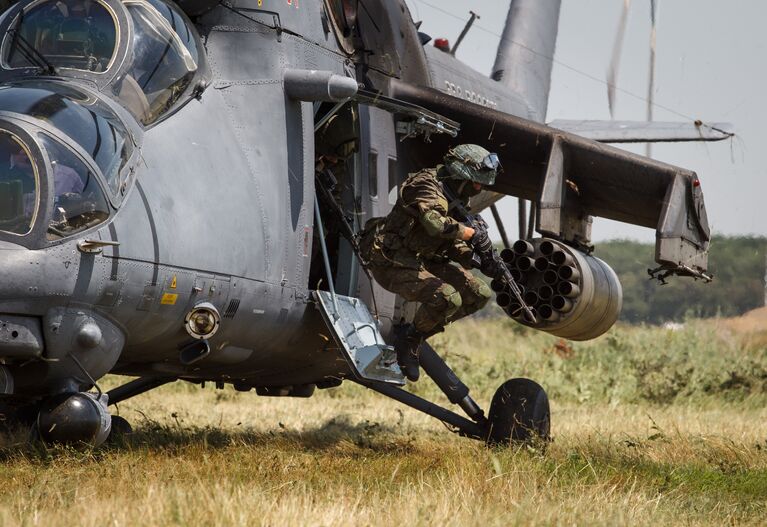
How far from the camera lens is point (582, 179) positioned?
10.2m

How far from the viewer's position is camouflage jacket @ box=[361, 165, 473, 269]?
8641 mm

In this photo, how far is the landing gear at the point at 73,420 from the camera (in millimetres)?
6460

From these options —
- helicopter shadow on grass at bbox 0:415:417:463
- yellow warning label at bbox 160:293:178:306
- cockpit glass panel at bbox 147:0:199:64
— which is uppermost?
cockpit glass panel at bbox 147:0:199:64

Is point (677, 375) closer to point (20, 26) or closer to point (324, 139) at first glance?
point (324, 139)

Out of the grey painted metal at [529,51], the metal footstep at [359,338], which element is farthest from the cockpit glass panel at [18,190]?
the grey painted metal at [529,51]

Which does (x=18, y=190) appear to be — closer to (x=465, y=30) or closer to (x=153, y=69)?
(x=153, y=69)

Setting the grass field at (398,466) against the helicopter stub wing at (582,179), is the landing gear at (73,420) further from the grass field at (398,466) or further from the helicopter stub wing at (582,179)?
the helicopter stub wing at (582,179)

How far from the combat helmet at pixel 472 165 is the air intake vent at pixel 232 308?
214 centimetres

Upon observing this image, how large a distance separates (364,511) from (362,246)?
358 centimetres

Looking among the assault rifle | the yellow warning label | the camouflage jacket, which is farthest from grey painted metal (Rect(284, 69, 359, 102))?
the yellow warning label

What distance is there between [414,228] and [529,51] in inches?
258

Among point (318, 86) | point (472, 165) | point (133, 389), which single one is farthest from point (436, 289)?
point (133, 389)

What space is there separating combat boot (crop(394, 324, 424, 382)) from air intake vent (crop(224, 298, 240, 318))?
201 cm

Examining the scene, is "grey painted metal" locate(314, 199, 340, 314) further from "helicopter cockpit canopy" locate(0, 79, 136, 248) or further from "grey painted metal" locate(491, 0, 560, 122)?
"grey painted metal" locate(491, 0, 560, 122)
